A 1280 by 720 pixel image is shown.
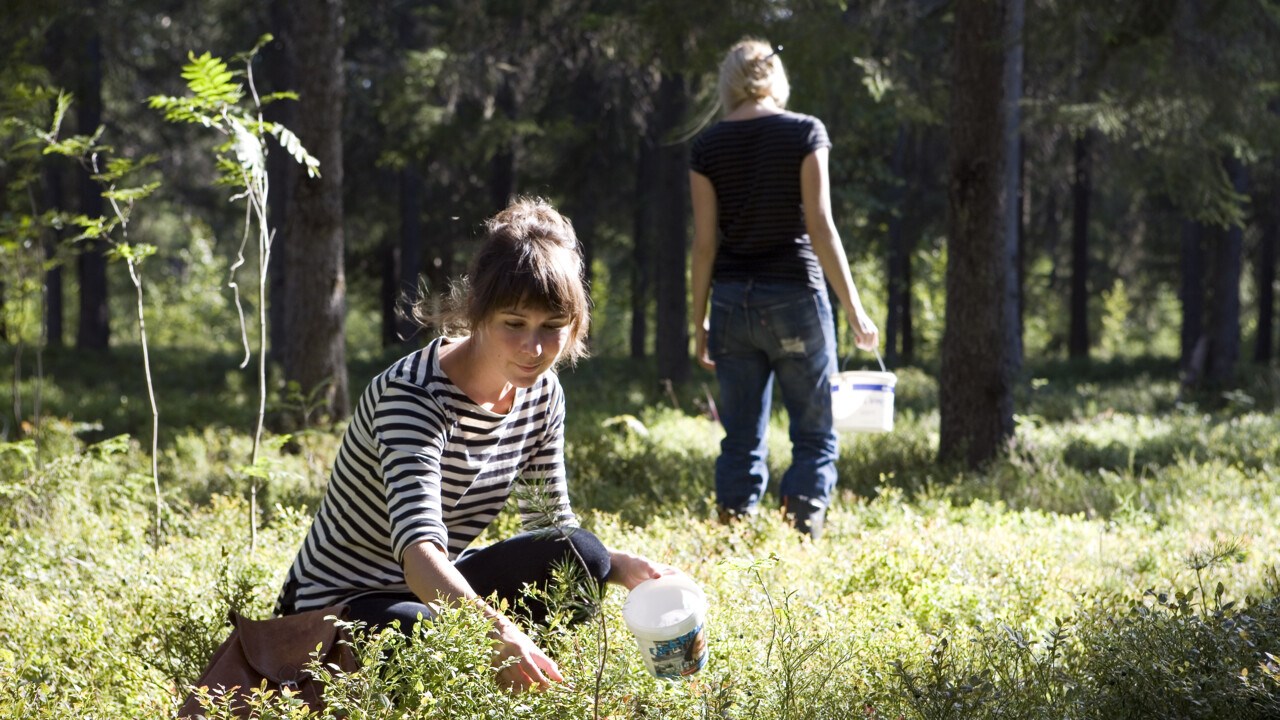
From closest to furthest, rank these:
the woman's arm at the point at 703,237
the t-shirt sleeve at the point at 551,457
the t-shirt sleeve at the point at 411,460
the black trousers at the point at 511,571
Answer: the t-shirt sleeve at the point at 411,460, the black trousers at the point at 511,571, the t-shirt sleeve at the point at 551,457, the woman's arm at the point at 703,237

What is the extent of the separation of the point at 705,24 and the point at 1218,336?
428 inches

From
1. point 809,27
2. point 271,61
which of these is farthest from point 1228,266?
point 271,61

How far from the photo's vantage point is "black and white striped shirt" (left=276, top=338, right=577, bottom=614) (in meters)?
3.04

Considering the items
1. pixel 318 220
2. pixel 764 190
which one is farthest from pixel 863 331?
pixel 318 220

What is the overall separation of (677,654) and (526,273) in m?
1.05

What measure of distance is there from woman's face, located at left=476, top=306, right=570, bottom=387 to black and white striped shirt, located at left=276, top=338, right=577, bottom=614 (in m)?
0.21

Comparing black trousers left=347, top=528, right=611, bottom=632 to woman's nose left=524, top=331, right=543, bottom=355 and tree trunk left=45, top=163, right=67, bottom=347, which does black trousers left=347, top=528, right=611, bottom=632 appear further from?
tree trunk left=45, top=163, right=67, bottom=347

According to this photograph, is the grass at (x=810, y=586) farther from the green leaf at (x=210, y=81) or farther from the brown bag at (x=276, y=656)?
the green leaf at (x=210, y=81)

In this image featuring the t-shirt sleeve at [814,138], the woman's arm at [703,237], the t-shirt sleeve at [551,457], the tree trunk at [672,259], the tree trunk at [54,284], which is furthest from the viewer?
the tree trunk at [54,284]

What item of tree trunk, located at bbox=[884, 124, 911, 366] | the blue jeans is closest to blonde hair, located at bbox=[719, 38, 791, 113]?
the blue jeans

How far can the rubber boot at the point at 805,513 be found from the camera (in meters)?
5.39

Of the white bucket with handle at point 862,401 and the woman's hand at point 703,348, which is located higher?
the woman's hand at point 703,348

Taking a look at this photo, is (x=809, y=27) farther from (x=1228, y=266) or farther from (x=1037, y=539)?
(x=1228, y=266)

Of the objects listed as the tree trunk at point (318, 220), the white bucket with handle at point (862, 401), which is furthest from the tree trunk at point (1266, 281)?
the white bucket with handle at point (862, 401)
